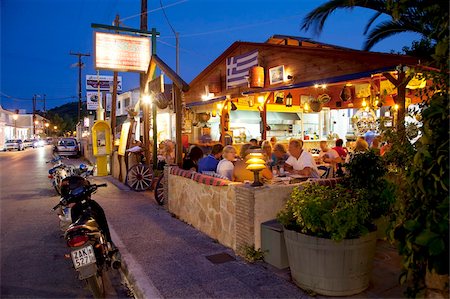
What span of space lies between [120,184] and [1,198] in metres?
3.71

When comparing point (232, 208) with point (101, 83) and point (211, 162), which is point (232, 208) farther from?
point (101, 83)

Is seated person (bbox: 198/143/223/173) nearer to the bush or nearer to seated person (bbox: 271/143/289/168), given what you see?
seated person (bbox: 271/143/289/168)

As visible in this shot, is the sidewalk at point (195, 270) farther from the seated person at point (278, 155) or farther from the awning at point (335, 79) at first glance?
the awning at point (335, 79)

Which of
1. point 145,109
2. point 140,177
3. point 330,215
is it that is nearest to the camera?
point 330,215

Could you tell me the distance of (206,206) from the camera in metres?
6.79

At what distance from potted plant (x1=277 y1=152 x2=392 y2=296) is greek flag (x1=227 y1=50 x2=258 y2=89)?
931 centimetres

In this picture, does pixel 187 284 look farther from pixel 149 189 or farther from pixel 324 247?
pixel 149 189

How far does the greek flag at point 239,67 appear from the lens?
13167 millimetres

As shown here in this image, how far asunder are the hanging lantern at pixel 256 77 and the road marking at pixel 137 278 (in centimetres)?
783

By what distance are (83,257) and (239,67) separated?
1087 centimetres

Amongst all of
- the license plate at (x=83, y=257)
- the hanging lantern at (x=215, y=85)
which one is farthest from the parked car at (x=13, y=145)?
the license plate at (x=83, y=257)

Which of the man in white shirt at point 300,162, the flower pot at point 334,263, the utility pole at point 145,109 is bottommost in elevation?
the flower pot at point 334,263

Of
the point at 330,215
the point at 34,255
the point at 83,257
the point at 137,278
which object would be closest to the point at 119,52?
the point at 34,255

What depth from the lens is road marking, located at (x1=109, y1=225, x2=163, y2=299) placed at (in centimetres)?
457
